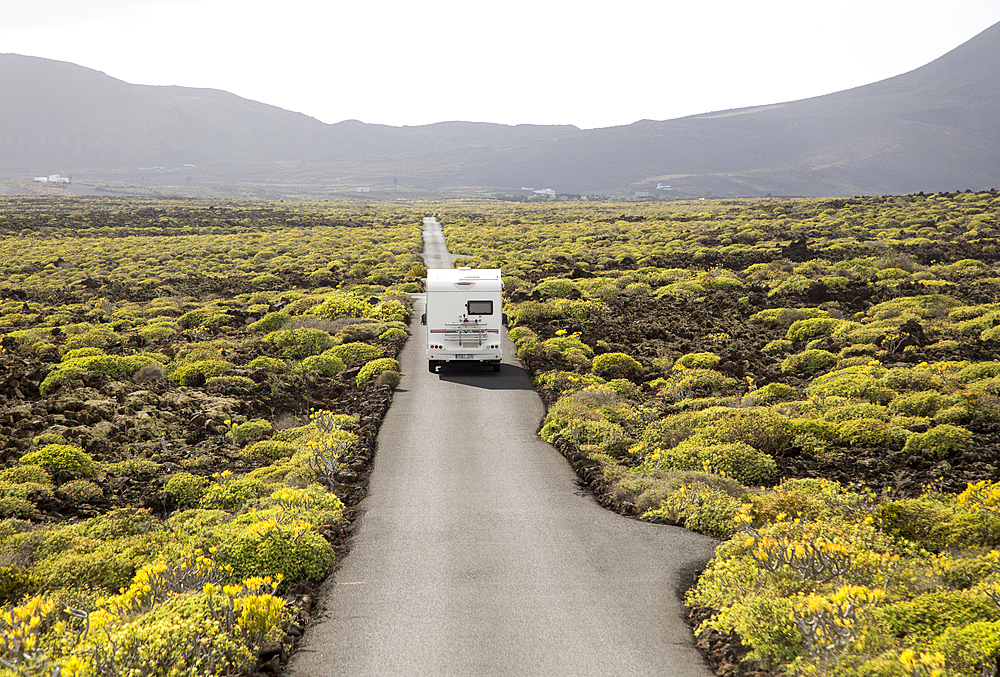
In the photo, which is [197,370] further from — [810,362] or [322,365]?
[810,362]

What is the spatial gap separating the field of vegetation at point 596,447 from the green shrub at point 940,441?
6 cm

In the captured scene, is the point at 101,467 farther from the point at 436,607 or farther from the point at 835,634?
the point at 835,634

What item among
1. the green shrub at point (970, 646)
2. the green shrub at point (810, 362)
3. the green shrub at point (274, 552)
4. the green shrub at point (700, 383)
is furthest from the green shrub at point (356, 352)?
the green shrub at point (970, 646)

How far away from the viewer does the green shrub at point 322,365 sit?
80.4ft

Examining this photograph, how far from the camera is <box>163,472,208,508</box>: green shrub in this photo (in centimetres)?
1351

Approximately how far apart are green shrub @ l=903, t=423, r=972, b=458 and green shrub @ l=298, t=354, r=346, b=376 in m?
18.3

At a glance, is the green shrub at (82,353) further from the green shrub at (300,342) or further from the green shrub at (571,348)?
the green shrub at (571,348)

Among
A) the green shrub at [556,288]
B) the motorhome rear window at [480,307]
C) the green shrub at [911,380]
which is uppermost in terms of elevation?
the motorhome rear window at [480,307]

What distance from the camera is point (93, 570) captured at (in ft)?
32.4

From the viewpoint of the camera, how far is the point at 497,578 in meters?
10.1

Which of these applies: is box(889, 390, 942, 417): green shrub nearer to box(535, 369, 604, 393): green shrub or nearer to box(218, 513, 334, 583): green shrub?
box(535, 369, 604, 393): green shrub

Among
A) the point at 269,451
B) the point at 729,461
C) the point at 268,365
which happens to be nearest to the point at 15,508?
the point at 269,451

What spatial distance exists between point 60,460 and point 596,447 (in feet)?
39.6

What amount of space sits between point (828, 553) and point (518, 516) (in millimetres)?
5413
